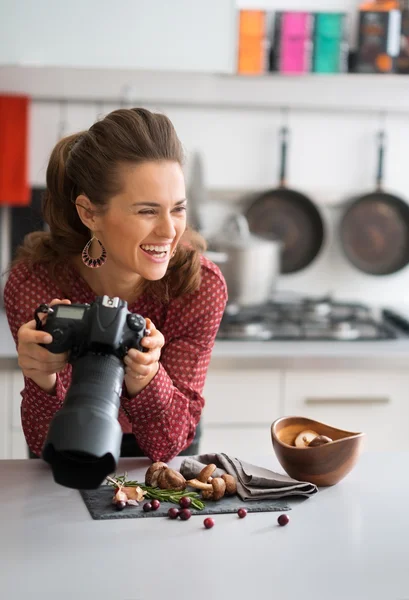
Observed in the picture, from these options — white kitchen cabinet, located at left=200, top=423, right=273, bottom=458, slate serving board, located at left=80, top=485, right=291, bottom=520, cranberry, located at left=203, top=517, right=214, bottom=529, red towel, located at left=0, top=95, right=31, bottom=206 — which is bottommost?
white kitchen cabinet, located at left=200, top=423, right=273, bottom=458

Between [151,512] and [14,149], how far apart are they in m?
1.82

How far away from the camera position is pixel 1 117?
294cm

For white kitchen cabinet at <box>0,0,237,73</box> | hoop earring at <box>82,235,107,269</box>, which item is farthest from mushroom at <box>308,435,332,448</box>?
white kitchen cabinet at <box>0,0,237,73</box>

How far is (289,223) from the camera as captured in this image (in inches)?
124

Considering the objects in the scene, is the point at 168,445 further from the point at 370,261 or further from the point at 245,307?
the point at 370,261

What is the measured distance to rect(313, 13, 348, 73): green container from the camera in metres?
2.98

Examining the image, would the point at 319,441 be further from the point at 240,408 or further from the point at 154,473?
the point at 240,408

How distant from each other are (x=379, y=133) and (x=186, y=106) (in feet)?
2.08

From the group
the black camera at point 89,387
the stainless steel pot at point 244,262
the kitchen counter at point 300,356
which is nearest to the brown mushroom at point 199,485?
the black camera at point 89,387

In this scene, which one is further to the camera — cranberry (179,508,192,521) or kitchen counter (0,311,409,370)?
kitchen counter (0,311,409,370)

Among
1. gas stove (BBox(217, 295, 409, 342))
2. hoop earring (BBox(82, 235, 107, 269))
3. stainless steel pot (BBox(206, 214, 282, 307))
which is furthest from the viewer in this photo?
stainless steel pot (BBox(206, 214, 282, 307))

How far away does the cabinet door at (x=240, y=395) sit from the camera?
102 inches

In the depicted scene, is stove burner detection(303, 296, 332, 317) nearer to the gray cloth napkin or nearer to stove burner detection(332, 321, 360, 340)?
stove burner detection(332, 321, 360, 340)

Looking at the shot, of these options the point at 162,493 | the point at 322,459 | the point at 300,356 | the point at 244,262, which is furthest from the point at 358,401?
the point at 162,493
